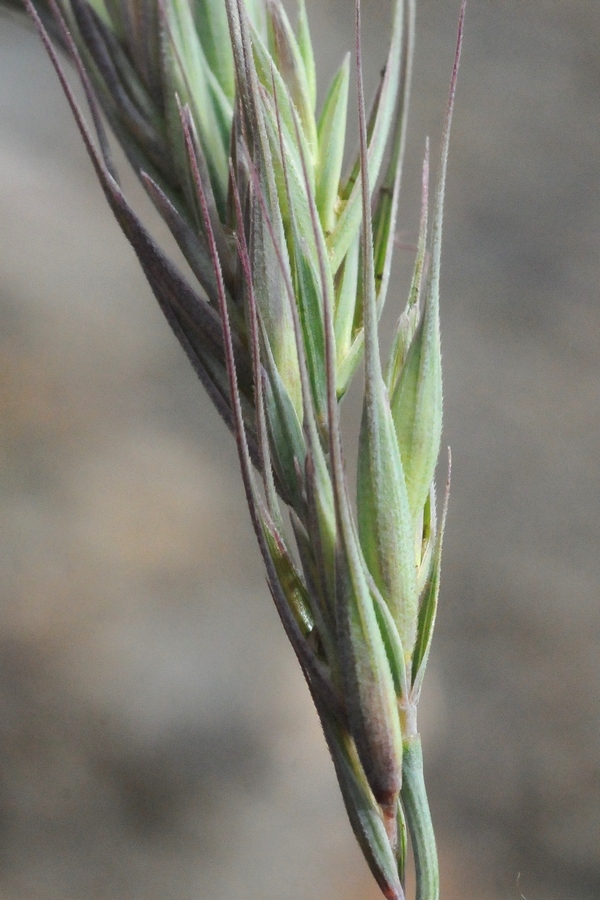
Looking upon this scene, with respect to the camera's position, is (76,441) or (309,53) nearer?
(309,53)

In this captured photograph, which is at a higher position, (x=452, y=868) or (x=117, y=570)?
(x=117, y=570)

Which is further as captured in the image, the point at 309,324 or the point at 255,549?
the point at 255,549

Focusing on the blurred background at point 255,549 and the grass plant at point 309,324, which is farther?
the blurred background at point 255,549

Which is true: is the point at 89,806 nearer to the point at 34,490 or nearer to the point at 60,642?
the point at 60,642

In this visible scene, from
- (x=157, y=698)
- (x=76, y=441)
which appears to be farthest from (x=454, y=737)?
(x=76, y=441)
